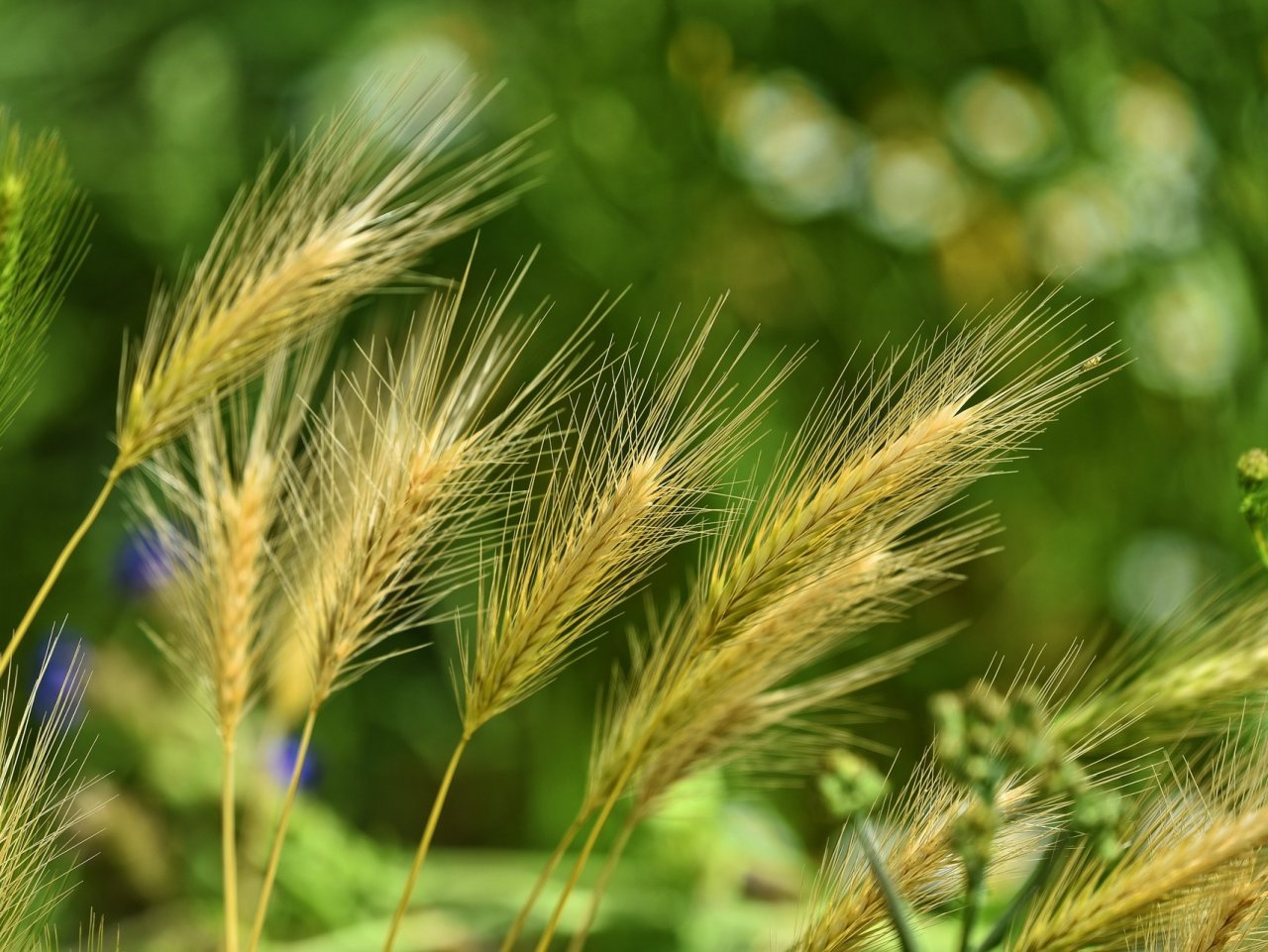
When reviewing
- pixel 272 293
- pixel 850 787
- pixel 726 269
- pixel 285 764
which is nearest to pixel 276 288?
pixel 272 293

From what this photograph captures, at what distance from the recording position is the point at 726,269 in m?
1.26

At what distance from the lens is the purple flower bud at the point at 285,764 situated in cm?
93

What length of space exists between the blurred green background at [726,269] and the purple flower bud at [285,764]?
3cm

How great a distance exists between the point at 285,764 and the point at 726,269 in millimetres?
620

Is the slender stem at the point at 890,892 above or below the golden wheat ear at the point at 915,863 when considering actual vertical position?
above

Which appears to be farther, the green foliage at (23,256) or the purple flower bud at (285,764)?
the purple flower bud at (285,764)

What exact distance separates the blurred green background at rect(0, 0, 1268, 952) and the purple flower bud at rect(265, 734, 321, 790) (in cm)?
3

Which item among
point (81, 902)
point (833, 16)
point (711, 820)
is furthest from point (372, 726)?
point (833, 16)

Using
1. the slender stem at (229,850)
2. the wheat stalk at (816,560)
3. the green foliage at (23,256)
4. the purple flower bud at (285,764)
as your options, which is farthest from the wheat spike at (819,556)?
the purple flower bud at (285,764)

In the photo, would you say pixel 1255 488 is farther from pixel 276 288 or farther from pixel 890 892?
pixel 276 288

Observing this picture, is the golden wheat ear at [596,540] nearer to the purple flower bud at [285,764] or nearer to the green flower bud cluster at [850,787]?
the green flower bud cluster at [850,787]

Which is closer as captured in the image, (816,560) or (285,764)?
(816,560)

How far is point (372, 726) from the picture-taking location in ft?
4.28

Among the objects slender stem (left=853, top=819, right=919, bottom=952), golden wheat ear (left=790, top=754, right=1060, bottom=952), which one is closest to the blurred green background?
golden wheat ear (left=790, top=754, right=1060, bottom=952)
